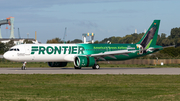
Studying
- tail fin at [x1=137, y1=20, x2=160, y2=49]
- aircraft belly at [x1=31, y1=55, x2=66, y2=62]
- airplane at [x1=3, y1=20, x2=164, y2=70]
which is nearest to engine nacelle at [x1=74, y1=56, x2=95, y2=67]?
airplane at [x1=3, y1=20, x2=164, y2=70]

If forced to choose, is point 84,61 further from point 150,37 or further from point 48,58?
point 150,37

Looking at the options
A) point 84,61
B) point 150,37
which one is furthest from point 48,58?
point 150,37

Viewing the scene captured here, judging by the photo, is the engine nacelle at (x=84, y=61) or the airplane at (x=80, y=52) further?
the engine nacelle at (x=84, y=61)

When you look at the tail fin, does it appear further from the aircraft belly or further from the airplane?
the aircraft belly

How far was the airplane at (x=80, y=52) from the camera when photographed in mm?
42875

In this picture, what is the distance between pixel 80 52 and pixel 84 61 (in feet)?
10.5

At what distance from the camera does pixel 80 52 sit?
46750 millimetres

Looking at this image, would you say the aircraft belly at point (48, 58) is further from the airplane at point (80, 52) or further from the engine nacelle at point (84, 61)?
the engine nacelle at point (84, 61)

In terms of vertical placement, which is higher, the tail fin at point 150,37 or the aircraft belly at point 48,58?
the tail fin at point 150,37

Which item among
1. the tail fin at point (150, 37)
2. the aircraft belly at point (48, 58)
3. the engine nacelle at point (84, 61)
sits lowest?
the engine nacelle at point (84, 61)

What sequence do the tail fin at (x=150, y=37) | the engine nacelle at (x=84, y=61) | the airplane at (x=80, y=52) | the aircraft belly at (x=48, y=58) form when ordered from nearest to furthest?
the airplane at (x=80, y=52) → the aircraft belly at (x=48, y=58) → the engine nacelle at (x=84, y=61) → the tail fin at (x=150, y=37)

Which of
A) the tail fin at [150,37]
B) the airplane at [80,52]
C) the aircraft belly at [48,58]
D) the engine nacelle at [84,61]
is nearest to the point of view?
the airplane at [80,52]

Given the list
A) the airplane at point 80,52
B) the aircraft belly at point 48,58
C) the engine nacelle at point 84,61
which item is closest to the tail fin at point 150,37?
the airplane at point 80,52

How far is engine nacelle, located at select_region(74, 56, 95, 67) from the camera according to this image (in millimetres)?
43719
